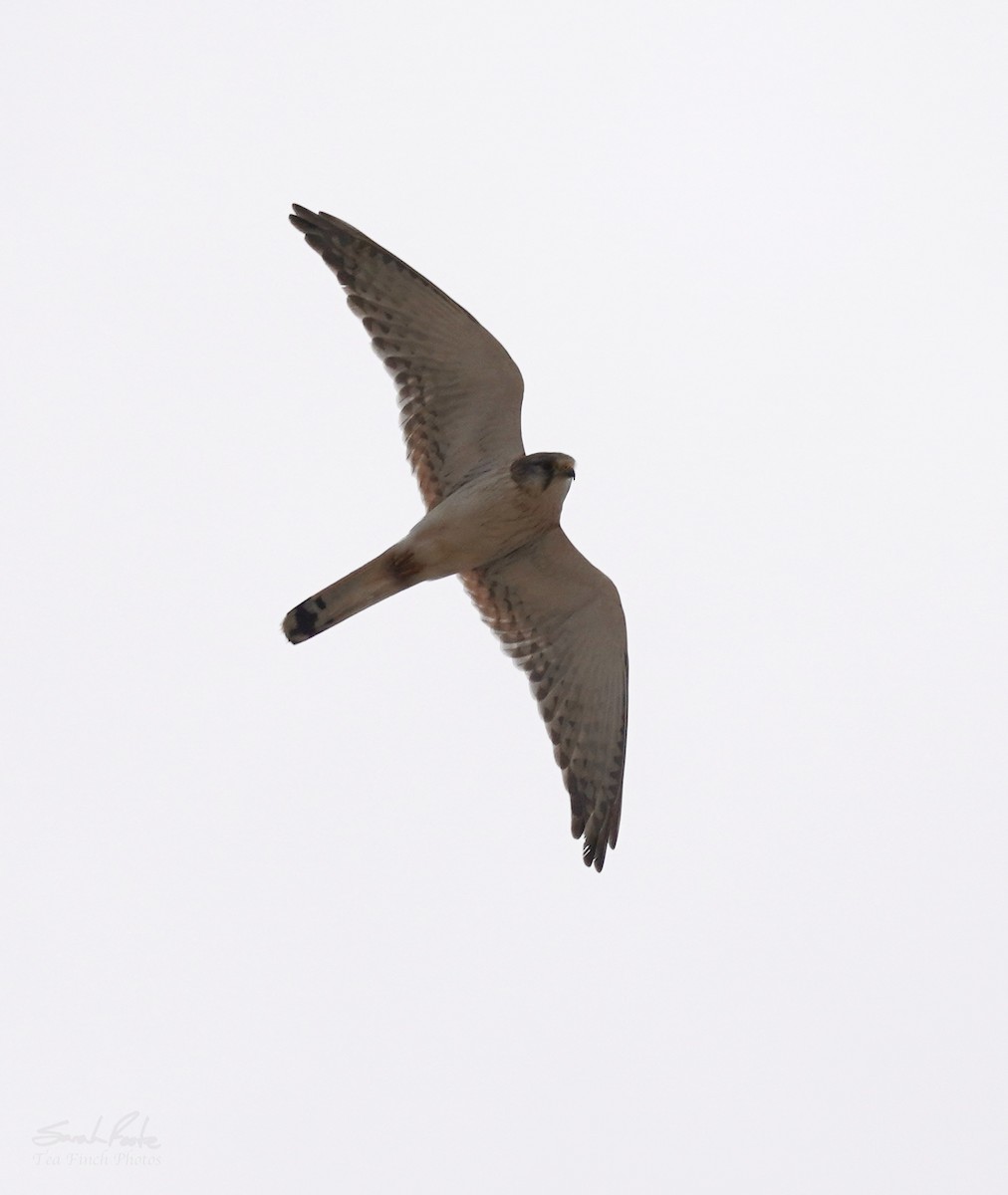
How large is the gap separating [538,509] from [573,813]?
2.09 m

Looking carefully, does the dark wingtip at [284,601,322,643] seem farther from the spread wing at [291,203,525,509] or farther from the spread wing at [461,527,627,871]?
the spread wing at [461,527,627,871]

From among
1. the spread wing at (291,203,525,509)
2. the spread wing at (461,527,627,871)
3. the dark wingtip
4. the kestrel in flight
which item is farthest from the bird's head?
the dark wingtip

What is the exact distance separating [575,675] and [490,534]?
1232mm

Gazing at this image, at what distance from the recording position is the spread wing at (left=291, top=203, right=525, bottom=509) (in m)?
10.8

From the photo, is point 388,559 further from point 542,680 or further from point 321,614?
point 542,680

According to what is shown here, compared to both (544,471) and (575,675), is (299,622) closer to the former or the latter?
(544,471)

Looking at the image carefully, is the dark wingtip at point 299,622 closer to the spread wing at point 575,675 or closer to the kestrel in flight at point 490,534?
the kestrel in flight at point 490,534

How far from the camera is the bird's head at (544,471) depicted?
10660mm

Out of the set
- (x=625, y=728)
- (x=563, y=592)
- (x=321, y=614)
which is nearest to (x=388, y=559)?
(x=321, y=614)

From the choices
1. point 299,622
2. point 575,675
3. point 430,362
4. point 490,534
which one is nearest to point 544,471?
point 490,534

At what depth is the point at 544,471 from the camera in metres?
10.7

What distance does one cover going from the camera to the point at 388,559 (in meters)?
10.8

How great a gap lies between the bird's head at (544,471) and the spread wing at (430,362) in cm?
38

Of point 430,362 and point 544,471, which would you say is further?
point 430,362
